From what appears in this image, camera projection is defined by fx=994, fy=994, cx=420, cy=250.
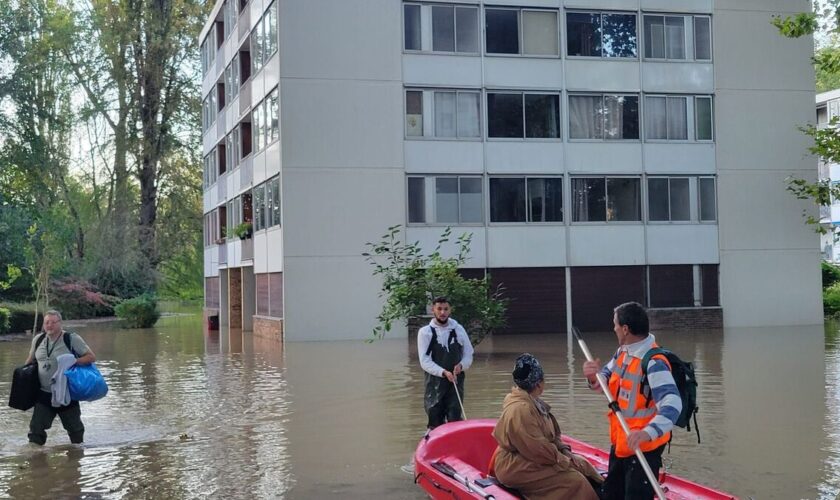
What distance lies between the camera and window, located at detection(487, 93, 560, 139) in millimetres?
31312

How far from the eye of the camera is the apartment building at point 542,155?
29844 millimetres

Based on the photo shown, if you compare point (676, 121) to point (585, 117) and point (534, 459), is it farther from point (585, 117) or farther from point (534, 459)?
point (534, 459)

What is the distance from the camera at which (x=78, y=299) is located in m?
43.7

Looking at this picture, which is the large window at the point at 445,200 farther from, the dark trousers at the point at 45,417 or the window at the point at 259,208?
the dark trousers at the point at 45,417

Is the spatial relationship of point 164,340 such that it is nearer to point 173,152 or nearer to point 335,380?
point 335,380

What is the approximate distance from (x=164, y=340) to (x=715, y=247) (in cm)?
1848

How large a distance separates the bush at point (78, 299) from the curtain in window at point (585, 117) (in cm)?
2320

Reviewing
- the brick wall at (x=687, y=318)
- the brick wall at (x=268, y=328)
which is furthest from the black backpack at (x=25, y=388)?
the brick wall at (x=687, y=318)

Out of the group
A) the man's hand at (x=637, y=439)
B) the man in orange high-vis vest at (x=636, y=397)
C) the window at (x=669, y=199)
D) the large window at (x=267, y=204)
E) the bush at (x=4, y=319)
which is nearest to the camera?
the man's hand at (x=637, y=439)

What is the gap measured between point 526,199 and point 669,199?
4.90 meters

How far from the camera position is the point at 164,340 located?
109 ft

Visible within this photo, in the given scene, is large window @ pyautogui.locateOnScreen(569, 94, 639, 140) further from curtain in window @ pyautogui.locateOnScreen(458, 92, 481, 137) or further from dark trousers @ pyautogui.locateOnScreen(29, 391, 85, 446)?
dark trousers @ pyautogui.locateOnScreen(29, 391, 85, 446)

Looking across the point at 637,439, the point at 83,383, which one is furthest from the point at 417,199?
the point at 637,439

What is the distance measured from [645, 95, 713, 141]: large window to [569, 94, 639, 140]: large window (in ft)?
1.70
